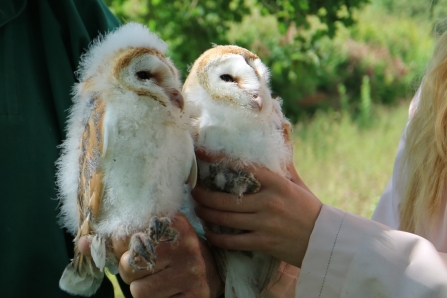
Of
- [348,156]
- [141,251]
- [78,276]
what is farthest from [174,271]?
[348,156]

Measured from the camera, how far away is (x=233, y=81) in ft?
4.75

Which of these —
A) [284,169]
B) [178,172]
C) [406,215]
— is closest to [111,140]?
[178,172]

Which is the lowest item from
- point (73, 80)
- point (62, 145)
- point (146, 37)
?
point (62, 145)

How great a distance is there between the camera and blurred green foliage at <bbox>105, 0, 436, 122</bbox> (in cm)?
337

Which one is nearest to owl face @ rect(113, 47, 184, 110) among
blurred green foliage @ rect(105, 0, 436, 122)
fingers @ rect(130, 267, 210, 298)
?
fingers @ rect(130, 267, 210, 298)

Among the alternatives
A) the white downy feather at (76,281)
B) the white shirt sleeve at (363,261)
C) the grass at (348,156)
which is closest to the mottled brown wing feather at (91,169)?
the white downy feather at (76,281)

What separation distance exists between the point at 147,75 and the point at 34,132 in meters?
0.37

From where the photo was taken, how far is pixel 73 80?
1.51m

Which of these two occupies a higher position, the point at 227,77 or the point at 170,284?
the point at 227,77

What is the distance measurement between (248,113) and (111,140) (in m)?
0.38

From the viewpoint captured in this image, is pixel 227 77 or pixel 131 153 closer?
pixel 131 153

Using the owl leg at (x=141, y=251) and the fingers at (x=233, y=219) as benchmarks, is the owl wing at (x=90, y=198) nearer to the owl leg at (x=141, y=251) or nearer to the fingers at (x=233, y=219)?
the owl leg at (x=141, y=251)

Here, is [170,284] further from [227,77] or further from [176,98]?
[227,77]

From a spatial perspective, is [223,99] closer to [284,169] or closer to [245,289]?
[284,169]
